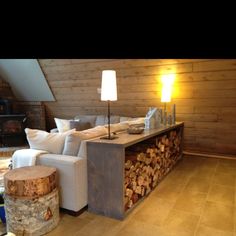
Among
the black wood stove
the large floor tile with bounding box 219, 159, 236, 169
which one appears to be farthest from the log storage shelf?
the black wood stove

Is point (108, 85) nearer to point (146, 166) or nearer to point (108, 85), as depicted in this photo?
point (108, 85)

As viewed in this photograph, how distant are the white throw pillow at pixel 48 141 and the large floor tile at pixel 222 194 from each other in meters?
1.84

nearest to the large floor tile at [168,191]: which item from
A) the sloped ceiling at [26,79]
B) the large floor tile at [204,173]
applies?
the large floor tile at [204,173]

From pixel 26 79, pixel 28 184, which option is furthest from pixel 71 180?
pixel 26 79

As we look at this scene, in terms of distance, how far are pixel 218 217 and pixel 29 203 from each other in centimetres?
180

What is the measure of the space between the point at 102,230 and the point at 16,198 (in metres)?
0.80

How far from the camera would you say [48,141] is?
2.54 metres

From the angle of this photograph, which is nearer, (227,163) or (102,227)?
(102,227)

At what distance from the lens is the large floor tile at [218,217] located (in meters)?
2.09

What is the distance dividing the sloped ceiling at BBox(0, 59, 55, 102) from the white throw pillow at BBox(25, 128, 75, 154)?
9.45 feet

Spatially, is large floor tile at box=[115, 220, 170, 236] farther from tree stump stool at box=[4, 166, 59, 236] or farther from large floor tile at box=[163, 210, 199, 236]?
tree stump stool at box=[4, 166, 59, 236]

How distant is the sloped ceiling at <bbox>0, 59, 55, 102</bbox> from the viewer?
519 cm
